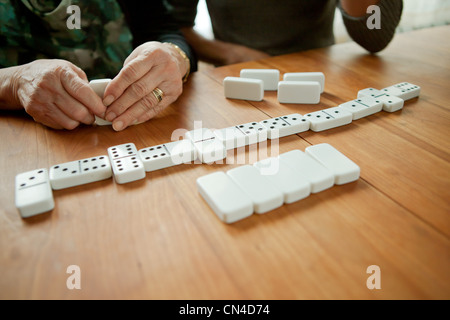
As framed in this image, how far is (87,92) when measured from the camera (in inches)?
37.1

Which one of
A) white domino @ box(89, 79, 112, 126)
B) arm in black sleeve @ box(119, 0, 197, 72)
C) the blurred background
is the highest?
arm in black sleeve @ box(119, 0, 197, 72)

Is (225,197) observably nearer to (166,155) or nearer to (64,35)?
(166,155)

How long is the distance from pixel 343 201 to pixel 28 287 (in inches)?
A: 23.5

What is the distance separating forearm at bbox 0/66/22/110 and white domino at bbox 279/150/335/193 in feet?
2.81

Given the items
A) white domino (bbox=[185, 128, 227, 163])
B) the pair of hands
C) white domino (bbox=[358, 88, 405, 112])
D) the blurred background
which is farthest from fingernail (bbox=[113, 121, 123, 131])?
the blurred background

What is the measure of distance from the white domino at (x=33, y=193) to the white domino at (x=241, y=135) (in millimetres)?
427

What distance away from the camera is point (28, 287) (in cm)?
53

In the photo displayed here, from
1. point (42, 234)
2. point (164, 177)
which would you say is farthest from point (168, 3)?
point (42, 234)

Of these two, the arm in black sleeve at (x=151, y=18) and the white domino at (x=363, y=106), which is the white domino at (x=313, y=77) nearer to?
the white domino at (x=363, y=106)

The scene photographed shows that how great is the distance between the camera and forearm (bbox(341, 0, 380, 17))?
145 centimetres

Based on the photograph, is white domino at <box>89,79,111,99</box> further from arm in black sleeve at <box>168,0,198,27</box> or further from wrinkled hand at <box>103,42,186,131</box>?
arm in black sleeve at <box>168,0,198,27</box>

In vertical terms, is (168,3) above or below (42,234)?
above

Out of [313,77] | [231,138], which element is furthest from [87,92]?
[313,77]
